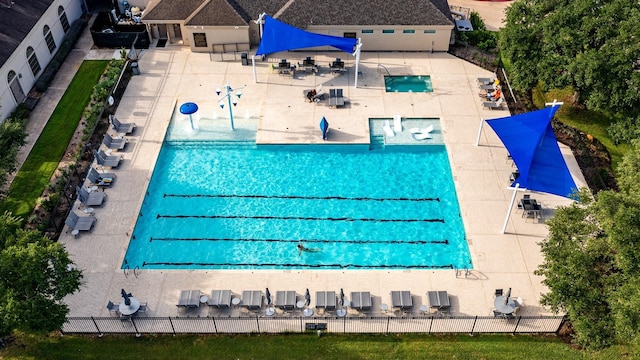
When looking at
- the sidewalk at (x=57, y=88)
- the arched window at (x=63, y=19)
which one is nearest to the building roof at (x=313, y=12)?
the sidewalk at (x=57, y=88)

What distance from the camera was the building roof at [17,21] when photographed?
38.2m

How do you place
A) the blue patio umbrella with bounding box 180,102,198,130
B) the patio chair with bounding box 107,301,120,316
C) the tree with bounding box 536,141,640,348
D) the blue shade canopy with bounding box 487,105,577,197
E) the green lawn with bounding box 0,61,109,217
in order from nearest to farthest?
1. the tree with bounding box 536,141,640,348
2. the patio chair with bounding box 107,301,120,316
3. the blue shade canopy with bounding box 487,105,577,197
4. the green lawn with bounding box 0,61,109,217
5. the blue patio umbrella with bounding box 180,102,198,130

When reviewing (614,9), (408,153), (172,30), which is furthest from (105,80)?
(614,9)

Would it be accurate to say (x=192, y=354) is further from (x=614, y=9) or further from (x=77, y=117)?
(x=614, y=9)

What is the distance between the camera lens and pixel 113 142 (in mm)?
36500

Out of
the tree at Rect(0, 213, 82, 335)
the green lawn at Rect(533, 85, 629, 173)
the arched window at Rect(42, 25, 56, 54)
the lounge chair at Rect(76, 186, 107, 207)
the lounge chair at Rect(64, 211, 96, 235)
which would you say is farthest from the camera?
the arched window at Rect(42, 25, 56, 54)

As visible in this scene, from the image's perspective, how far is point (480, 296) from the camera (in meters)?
28.1

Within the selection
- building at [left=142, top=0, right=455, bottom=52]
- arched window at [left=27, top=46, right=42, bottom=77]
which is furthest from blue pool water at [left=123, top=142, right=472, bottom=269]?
arched window at [left=27, top=46, right=42, bottom=77]

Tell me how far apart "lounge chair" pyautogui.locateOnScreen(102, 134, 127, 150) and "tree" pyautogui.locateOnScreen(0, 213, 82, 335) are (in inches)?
488

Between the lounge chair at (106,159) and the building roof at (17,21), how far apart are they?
972 cm

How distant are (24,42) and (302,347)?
3082 cm

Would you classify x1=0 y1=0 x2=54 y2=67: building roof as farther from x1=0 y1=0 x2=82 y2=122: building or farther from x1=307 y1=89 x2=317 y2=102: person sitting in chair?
x1=307 y1=89 x2=317 y2=102: person sitting in chair

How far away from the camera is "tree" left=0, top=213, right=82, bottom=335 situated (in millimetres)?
22031

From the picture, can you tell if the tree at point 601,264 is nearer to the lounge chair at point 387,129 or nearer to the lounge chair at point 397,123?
the lounge chair at point 387,129
